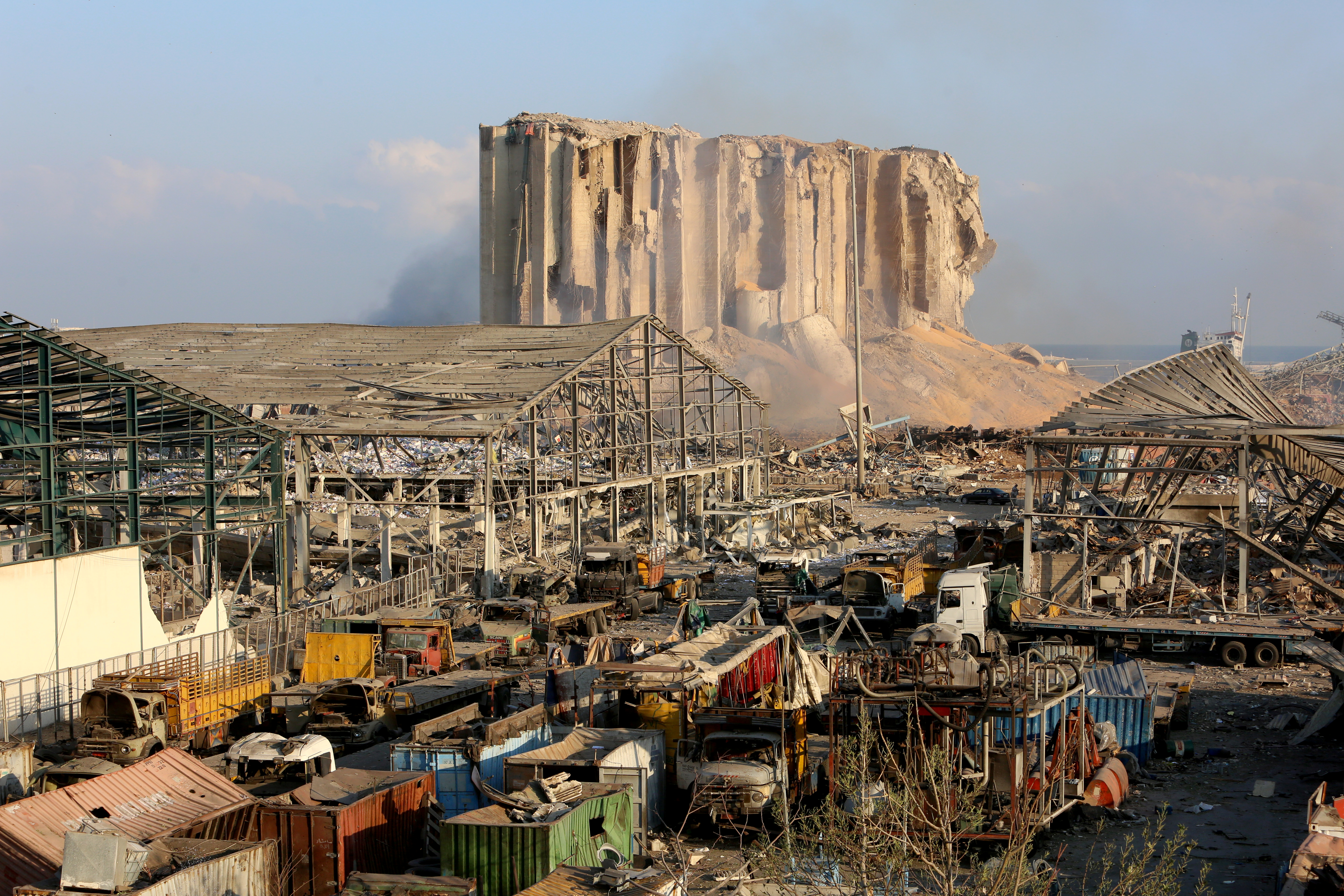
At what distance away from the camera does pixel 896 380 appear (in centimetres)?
10112

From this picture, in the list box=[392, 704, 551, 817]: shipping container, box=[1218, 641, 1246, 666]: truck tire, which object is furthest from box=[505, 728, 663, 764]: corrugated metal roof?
box=[1218, 641, 1246, 666]: truck tire

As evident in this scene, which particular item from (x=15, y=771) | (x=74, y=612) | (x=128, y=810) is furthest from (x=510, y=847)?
(x=74, y=612)

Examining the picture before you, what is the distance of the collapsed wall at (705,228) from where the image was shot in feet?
349

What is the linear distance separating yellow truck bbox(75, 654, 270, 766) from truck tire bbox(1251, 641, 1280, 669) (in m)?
16.7

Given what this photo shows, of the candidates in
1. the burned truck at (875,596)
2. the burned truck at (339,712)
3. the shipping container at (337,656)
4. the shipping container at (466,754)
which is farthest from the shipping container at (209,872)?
Result: the burned truck at (875,596)

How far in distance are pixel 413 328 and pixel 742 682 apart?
28.4 meters

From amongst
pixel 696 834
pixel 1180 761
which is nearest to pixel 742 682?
pixel 696 834

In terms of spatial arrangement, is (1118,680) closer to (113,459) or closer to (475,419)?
(475,419)

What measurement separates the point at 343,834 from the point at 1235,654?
16.2 m

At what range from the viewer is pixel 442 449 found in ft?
168

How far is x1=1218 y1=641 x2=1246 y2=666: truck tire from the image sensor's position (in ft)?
70.0

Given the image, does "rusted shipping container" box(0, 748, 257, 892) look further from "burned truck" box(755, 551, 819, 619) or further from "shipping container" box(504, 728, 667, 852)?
"burned truck" box(755, 551, 819, 619)

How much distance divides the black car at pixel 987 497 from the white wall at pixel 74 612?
3390 cm

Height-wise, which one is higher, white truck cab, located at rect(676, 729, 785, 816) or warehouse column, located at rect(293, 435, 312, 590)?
warehouse column, located at rect(293, 435, 312, 590)
